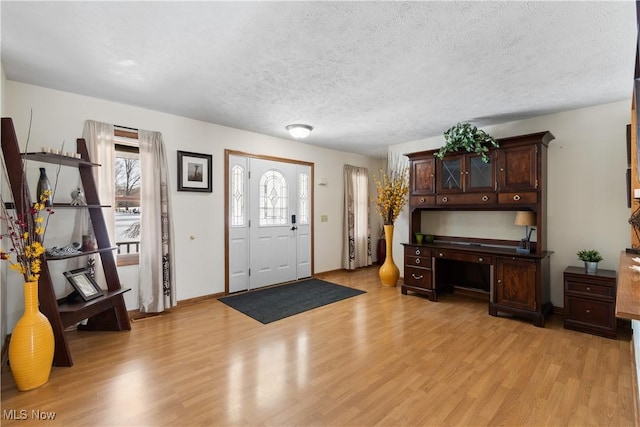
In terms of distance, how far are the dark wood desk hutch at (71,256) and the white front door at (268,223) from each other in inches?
62.9

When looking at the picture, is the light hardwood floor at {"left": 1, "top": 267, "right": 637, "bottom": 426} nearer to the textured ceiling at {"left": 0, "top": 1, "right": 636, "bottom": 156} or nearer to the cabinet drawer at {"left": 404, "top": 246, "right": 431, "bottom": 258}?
the cabinet drawer at {"left": 404, "top": 246, "right": 431, "bottom": 258}

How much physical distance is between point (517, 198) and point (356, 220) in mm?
3198

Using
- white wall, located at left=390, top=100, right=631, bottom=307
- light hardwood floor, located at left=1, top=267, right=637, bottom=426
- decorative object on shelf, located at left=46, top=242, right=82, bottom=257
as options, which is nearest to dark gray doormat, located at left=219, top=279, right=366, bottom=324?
light hardwood floor, located at left=1, top=267, right=637, bottom=426

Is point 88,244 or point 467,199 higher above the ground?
point 467,199

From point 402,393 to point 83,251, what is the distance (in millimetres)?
3166

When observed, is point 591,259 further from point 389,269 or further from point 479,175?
point 389,269

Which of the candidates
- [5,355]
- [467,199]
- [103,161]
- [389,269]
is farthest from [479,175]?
[5,355]

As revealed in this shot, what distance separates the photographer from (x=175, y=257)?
3920 mm

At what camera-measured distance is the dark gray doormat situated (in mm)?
3752

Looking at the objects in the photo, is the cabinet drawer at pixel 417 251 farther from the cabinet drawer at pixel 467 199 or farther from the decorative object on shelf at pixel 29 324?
the decorative object on shelf at pixel 29 324

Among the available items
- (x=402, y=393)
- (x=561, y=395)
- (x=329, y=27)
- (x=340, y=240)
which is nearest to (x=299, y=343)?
(x=402, y=393)

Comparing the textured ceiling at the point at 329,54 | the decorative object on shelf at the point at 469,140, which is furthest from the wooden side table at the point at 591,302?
the textured ceiling at the point at 329,54

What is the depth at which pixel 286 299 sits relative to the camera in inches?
168

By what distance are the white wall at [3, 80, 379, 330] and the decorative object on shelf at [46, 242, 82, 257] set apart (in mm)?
316
